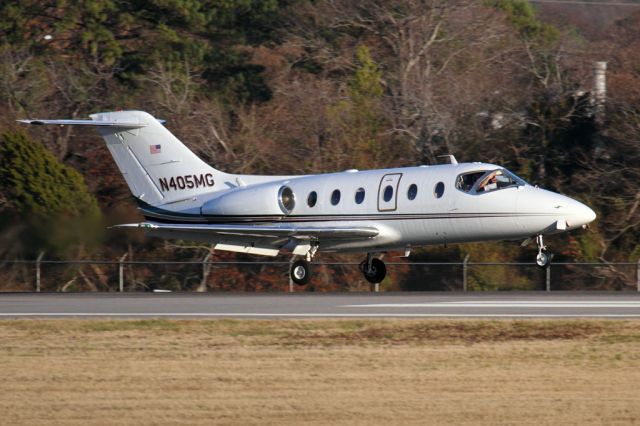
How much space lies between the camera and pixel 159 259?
3725 centimetres

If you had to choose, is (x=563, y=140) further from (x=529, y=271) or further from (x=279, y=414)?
(x=279, y=414)

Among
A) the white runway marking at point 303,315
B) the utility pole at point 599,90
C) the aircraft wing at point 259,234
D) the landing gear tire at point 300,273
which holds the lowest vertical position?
the white runway marking at point 303,315

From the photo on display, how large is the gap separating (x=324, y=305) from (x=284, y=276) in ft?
40.1

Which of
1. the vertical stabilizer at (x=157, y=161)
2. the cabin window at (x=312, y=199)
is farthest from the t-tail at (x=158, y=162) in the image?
the cabin window at (x=312, y=199)

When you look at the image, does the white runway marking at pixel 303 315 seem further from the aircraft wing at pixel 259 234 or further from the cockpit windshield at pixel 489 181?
the aircraft wing at pixel 259 234

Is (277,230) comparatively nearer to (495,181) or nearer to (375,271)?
(375,271)

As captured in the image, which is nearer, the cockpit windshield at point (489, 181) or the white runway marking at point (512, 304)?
the white runway marking at point (512, 304)

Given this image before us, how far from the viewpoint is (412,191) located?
26672 millimetres

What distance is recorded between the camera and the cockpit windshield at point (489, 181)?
25859 millimetres

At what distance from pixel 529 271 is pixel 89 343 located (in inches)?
718

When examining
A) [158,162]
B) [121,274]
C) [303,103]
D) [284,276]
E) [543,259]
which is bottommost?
[284,276]

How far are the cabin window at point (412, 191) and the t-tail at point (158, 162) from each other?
4986 mm

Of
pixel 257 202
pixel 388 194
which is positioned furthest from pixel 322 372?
pixel 257 202

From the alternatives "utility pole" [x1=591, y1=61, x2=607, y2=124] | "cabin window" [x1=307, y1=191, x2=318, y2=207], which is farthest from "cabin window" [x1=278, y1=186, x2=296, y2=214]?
"utility pole" [x1=591, y1=61, x2=607, y2=124]
